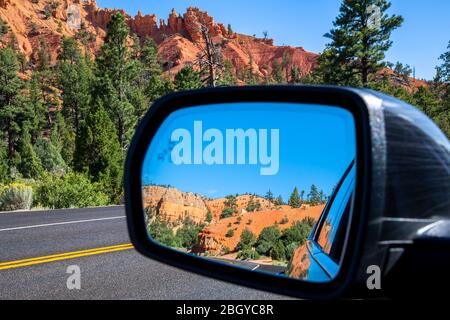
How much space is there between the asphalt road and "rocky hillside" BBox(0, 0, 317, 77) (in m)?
135

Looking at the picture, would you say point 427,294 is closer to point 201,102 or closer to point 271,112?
point 271,112

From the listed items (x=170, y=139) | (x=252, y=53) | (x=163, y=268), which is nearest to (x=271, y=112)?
(x=170, y=139)

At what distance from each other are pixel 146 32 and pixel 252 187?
197620 mm

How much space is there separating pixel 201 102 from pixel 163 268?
4310 millimetres

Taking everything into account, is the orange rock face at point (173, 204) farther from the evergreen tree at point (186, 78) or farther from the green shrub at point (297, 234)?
the evergreen tree at point (186, 78)

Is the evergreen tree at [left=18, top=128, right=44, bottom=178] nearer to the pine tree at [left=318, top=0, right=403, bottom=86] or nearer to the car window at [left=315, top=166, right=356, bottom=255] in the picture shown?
the pine tree at [left=318, top=0, right=403, bottom=86]

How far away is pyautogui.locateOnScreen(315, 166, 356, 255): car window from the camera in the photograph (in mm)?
1582

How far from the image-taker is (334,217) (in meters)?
1.77

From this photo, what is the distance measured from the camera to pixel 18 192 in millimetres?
16234

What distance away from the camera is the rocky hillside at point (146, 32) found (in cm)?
15088

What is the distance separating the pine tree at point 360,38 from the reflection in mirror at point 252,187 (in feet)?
106

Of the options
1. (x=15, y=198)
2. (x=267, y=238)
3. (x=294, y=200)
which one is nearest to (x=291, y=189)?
(x=294, y=200)

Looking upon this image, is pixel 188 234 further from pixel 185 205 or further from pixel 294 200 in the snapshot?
pixel 294 200

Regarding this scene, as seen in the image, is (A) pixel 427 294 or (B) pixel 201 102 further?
(B) pixel 201 102
